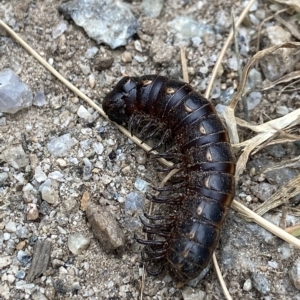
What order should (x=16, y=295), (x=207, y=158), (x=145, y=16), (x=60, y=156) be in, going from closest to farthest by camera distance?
(x=16, y=295)
(x=207, y=158)
(x=60, y=156)
(x=145, y=16)

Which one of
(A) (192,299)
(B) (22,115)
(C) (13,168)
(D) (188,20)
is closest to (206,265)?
(A) (192,299)

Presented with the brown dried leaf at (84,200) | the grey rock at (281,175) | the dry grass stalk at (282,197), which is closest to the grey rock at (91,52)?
the brown dried leaf at (84,200)

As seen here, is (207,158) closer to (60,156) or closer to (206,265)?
(206,265)

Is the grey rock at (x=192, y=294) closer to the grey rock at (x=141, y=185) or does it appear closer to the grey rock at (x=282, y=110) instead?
the grey rock at (x=141, y=185)

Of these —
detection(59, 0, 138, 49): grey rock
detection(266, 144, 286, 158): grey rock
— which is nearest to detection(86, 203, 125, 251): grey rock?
detection(266, 144, 286, 158): grey rock

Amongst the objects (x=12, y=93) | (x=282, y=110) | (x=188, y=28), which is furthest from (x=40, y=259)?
(x=188, y=28)

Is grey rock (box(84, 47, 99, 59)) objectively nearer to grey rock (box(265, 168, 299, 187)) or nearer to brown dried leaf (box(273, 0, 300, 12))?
brown dried leaf (box(273, 0, 300, 12))

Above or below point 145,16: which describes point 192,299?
below
